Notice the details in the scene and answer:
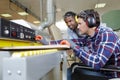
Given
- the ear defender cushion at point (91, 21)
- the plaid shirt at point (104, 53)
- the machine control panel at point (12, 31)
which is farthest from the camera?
the ear defender cushion at point (91, 21)

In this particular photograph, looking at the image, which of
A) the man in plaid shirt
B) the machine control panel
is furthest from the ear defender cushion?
the machine control panel

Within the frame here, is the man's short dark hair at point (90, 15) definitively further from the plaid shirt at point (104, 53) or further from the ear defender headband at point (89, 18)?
the plaid shirt at point (104, 53)

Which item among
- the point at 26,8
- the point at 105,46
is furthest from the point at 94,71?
the point at 26,8

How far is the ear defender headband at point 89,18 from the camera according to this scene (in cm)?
171

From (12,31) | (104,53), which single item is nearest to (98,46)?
(104,53)

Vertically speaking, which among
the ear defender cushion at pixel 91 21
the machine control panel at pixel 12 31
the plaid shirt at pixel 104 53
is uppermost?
the ear defender cushion at pixel 91 21

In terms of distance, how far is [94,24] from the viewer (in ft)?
5.64

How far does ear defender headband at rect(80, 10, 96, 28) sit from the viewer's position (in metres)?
1.71

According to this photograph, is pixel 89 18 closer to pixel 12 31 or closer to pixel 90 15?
pixel 90 15

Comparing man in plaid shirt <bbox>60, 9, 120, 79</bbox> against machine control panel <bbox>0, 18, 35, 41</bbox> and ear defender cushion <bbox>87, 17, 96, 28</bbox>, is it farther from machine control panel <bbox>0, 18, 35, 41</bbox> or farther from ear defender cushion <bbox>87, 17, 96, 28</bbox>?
machine control panel <bbox>0, 18, 35, 41</bbox>

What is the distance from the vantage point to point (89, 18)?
1708mm

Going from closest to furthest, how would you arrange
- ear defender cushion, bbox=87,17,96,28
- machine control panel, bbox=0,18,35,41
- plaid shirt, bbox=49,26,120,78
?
machine control panel, bbox=0,18,35,41 < plaid shirt, bbox=49,26,120,78 < ear defender cushion, bbox=87,17,96,28

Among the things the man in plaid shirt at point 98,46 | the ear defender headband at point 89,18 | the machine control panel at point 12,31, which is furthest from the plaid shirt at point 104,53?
the machine control panel at point 12,31

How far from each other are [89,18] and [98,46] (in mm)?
250
